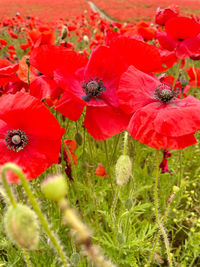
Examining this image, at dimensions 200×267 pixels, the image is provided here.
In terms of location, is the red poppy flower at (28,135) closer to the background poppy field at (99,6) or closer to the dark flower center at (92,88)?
the dark flower center at (92,88)

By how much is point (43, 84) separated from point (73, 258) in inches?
25.4

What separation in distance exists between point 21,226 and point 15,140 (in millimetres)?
452

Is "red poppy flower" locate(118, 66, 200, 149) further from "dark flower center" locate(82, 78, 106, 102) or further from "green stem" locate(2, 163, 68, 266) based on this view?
"green stem" locate(2, 163, 68, 266)

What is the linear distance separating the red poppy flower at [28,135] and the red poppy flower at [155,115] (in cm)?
24

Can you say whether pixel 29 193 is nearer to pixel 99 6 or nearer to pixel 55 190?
pixel 55 190

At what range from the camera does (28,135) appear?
2.96ft

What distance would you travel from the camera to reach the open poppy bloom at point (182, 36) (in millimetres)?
1185

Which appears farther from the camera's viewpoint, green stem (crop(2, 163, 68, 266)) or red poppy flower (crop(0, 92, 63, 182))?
red poppy flower (crop(0, 92, 63, 182))

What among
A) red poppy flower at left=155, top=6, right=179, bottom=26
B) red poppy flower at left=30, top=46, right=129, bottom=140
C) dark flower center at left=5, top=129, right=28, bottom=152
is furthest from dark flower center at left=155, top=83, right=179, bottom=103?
red poppy flower at left=155, top=6, right=179, bottom=26

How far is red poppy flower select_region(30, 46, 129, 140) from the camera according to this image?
33.0 inches

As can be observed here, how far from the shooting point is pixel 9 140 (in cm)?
91

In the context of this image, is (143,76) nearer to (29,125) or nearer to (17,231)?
(29,125)

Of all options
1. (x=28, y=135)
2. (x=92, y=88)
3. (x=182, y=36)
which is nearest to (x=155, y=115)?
(x=92, y=88)

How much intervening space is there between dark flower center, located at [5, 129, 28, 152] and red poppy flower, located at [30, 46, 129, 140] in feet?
0.59
